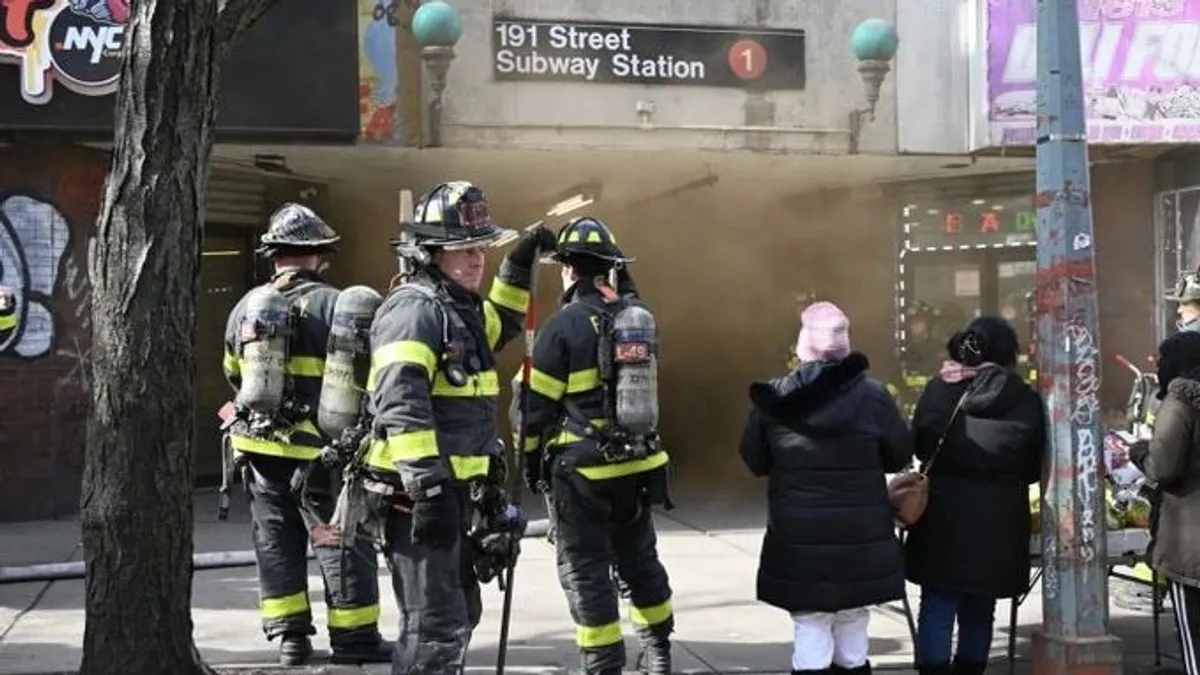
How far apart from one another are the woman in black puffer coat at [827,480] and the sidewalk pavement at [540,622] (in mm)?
1083

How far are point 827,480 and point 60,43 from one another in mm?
6510

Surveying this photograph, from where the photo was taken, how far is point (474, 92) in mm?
9539

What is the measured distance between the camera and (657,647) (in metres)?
5.20

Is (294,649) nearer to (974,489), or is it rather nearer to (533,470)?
(533,470)

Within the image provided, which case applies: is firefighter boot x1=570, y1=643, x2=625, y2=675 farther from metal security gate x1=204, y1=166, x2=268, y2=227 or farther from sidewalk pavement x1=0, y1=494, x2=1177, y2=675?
metal security gate x1=204, y1=166, x2=268, y2=227

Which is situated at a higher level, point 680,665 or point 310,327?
point 310,327

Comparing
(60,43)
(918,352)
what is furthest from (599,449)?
(918,352)

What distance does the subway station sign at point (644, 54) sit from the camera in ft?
31.4

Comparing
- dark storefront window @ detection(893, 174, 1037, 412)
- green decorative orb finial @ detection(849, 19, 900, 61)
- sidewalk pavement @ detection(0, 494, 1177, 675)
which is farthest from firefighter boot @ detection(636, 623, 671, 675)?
dark storefront window @ detection(893, 174, 1037, 412)

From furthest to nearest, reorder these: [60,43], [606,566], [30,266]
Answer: [30,266] < [60,43] < [606,566]

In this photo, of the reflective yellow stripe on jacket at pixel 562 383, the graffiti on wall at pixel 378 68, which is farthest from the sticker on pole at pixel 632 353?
the graffiti on wall at pixel 378 68

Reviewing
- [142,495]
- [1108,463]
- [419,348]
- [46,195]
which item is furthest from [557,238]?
[46,195]

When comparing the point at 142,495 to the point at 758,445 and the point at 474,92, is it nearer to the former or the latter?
the point at 758,445

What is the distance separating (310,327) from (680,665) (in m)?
2.22
